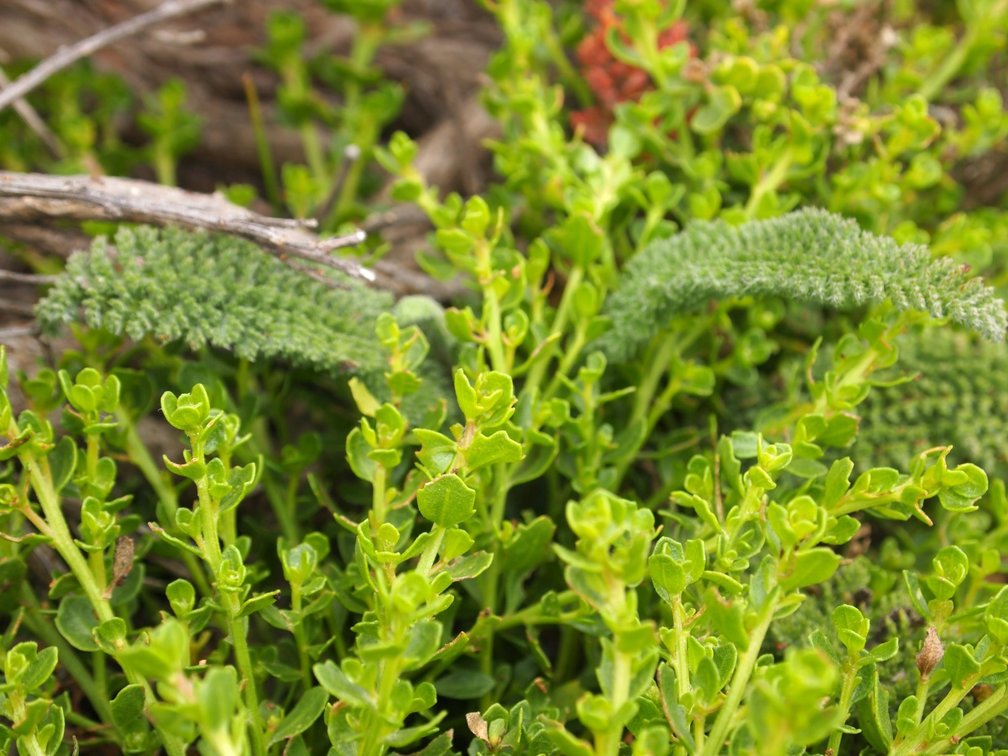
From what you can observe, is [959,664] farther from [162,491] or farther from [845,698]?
[162,491]

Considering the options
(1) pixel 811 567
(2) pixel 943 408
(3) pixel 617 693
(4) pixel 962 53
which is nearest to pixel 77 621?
(3) pixel 617 693

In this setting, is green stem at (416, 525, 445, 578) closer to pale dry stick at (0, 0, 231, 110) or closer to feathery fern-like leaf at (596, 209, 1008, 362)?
feathery fern-like leaf at (596, 209, 1008, 362)

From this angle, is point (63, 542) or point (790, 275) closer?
point (63, 542)

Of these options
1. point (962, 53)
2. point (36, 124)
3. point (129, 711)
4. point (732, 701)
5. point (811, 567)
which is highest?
point (962, 53)

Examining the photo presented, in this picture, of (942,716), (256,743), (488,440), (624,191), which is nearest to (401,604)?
(488,440)

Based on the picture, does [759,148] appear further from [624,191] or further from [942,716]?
[942,716]
